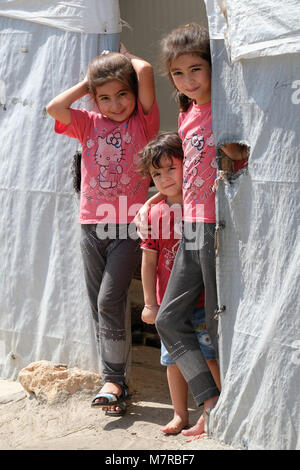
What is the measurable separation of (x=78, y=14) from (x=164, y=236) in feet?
4.21

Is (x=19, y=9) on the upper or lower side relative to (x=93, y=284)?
upper

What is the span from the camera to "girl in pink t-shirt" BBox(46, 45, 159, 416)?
3570 millimetres

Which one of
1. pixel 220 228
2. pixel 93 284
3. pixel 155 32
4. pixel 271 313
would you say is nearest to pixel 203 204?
pixel 220 228

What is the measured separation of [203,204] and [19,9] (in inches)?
65.9

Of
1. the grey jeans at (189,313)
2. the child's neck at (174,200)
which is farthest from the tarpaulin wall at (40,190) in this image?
the grey jeans at (189,313)

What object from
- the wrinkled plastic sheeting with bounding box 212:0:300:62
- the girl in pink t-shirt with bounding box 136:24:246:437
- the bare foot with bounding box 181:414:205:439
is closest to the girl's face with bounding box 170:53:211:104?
the girl in pink t-shirt with bounding box 136:24:246:437

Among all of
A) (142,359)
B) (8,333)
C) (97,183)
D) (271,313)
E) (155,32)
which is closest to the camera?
(271,313)

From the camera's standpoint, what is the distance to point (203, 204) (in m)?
3.21

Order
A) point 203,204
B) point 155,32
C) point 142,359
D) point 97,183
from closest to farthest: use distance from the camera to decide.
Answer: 1. point 203,204
2. point 97,183
3. point 142,359
4. point 155,32

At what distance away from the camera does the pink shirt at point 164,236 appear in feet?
11.1

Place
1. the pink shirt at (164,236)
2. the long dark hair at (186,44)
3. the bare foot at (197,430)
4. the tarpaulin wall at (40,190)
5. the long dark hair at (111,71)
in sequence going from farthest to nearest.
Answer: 1. the tarpaulin wall at (40,190)
2. the long dark hair at (111,71)
3. the pink shirt at (164,236)
4. the bare foot at (197,430)
5. the long dark hair at (186,44)

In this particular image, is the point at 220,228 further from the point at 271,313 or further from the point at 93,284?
the point at 93,284

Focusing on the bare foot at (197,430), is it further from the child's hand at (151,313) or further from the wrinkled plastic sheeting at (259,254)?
the child's hand at (151,313)

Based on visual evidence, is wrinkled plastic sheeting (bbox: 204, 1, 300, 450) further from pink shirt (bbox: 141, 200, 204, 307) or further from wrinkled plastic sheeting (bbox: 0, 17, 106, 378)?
wrinkled plastic sheeting (bbox: 0, 17, 106, 378)
